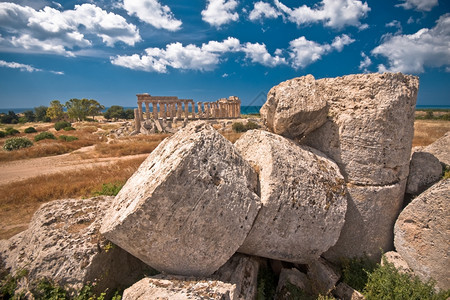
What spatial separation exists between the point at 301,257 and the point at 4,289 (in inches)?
161

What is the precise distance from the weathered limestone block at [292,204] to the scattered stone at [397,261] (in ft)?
4.37

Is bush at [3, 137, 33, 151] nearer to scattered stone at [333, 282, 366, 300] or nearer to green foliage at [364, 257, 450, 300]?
scattered stone at [333, 282, 366, 300]

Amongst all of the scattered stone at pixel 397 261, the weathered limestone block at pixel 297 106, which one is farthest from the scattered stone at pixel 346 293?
the weathered limestone block at pixel 297 106

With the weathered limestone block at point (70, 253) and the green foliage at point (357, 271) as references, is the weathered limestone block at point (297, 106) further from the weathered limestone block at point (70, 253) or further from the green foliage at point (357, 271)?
the weathered limestone block at point (70, 253)

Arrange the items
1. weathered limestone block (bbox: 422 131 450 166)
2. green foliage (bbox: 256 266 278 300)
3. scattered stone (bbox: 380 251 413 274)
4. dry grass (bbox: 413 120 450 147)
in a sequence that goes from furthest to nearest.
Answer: dry grass (bbox: 413 120 450 147) < weathered limestone block (bbox: 422 131 450 166) < scattered stone (bbox: 380 251 413 274) < green foliage (bbox: 256 266 278 300)

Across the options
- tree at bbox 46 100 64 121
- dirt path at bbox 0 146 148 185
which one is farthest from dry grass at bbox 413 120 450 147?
tree at bbox 46 100 64 121

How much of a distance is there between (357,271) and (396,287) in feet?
1.88

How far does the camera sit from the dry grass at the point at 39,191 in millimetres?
5859

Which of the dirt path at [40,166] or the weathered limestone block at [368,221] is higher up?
the weathered limestone block at [368,221]

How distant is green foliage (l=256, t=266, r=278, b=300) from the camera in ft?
10.00

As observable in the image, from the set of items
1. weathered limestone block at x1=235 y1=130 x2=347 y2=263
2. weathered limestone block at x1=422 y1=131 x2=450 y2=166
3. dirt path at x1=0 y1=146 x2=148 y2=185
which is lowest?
dirt path at x1=0 y1=146 x2=148 y2=185

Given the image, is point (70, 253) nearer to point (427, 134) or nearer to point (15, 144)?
point (15, 144)

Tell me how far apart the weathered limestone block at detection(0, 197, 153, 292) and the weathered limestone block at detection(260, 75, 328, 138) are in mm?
3237

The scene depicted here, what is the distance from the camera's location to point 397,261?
146 inches
